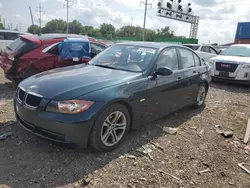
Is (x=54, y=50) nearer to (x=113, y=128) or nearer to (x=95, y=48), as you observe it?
(x=95, y=48)

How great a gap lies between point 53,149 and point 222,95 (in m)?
6.17

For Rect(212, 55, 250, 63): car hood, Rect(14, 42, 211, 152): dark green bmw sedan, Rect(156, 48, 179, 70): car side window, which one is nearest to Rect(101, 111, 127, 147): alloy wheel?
Rect(14, 42, 211, 152): dark green bmw sedan

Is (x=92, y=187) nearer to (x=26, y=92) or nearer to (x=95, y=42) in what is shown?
(x=26, y=92)

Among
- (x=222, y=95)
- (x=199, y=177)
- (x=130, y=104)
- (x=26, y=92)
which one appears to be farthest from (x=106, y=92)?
(x=222, y=95)

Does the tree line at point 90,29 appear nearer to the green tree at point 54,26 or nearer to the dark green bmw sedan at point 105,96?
the green tree at point 54,26

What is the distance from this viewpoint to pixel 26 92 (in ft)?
11.5

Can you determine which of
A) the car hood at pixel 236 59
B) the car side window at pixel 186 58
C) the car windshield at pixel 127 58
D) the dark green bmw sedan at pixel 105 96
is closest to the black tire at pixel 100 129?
the dark green bmw sedan at pixel 105 96

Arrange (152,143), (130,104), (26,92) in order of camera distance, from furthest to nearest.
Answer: (152,143), (130,104), (26,92)

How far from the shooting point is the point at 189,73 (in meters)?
5.28

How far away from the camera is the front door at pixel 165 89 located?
13.8 feet

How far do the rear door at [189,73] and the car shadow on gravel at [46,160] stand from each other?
1.49 m

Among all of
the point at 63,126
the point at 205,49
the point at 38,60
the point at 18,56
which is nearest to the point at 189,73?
the point at 63,126

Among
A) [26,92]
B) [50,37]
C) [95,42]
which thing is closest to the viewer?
[26,92]

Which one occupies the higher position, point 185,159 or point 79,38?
point 79,38
